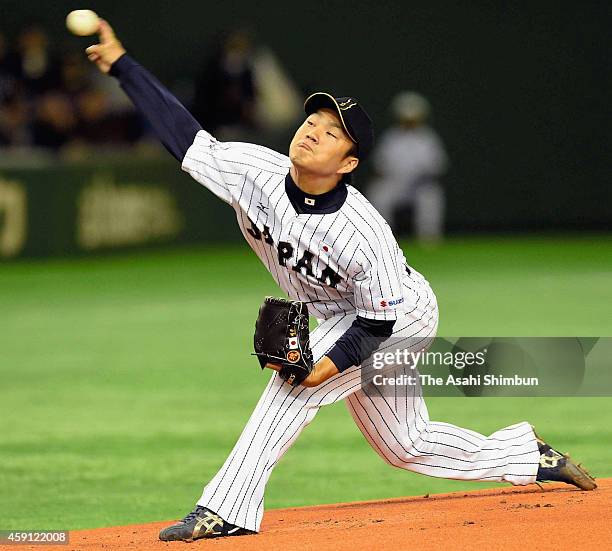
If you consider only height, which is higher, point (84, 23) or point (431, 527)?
point (84, 23)

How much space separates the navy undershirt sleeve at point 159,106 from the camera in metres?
5.32

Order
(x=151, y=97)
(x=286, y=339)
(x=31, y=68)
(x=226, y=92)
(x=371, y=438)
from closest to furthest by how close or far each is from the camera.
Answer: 1. (x=286, y=339)
2. (x=151, y=97)
3. (x=371, y=438)
4. (x=31, y=68)
5. (x=226, y=92)

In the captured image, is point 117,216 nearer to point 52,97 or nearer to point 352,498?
point 52,97

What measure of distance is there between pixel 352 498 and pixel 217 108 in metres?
13.0

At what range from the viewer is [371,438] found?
215 inches

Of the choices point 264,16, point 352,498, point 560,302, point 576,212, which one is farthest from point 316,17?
point 352,498

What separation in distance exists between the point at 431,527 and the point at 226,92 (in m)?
14.6

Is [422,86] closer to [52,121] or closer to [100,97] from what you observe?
[100,97]

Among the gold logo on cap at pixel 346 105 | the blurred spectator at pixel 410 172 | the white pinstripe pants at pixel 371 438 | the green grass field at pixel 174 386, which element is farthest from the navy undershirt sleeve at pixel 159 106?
the blurred spectator at pixel 410 172

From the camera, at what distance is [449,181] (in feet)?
71.4

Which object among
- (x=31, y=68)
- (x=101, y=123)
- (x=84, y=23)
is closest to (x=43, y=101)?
(x=31, y=68)

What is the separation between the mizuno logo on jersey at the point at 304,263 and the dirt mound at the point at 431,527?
91cm

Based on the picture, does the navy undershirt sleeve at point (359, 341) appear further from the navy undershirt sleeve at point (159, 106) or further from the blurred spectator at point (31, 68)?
the blurred spectator at point (31, 68)

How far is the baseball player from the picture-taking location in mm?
5012
